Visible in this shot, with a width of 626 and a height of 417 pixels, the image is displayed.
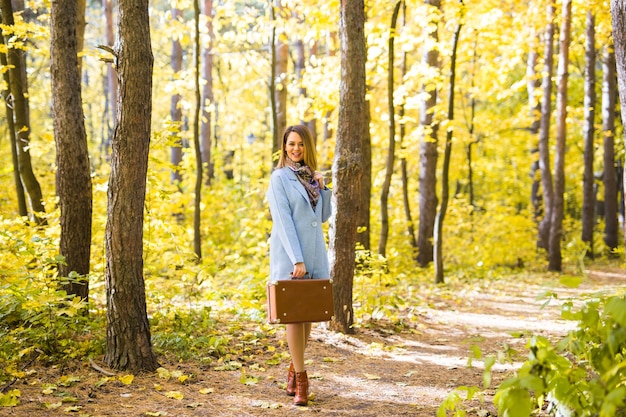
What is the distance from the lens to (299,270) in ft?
14.9

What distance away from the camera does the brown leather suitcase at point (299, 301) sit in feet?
14.4

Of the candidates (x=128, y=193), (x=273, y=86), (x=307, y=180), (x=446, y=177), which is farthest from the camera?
(x=273, y=86)

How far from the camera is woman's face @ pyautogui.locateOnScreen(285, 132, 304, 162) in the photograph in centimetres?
482

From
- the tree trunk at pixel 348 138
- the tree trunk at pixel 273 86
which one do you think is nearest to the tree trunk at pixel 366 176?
the tree trunk at pixel 348 138

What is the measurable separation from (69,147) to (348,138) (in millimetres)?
2834

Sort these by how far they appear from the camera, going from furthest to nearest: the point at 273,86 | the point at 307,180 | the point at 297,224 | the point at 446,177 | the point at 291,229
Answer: the point at 273,86
the point at 446,177
the point at 307,180
the point at 297,224
the point at 291,229

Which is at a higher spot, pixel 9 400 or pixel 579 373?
pixel 579 373

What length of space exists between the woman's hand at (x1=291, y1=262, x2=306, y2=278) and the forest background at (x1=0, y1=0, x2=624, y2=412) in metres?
1.79

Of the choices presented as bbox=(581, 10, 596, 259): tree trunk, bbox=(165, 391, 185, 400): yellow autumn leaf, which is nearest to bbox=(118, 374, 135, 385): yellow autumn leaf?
bbox=(165, 391, 185, 400): yellow autumn leaf

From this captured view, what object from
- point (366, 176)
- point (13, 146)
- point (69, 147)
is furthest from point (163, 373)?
point (366, 176)

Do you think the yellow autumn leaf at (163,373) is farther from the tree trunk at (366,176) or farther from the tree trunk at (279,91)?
the tree trunk at (279,91)

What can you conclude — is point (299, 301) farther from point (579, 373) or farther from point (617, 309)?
point (617, 309)

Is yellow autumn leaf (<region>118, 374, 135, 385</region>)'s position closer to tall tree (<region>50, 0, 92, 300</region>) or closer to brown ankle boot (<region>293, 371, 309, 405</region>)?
brown ankle boot (<region>293, 371, 309, 405</region>)

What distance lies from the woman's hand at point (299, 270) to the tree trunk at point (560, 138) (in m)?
11.0
